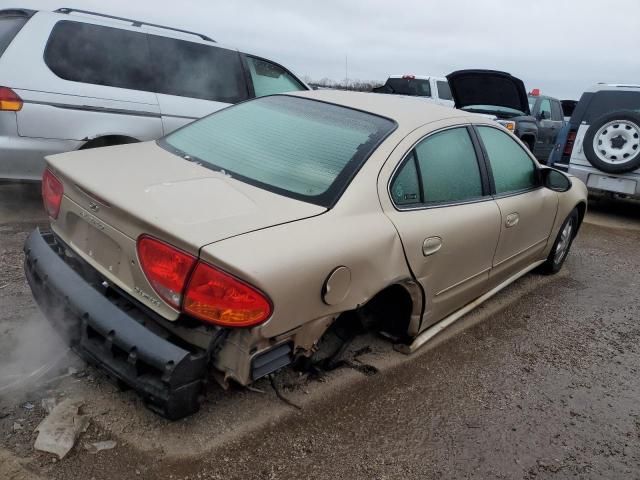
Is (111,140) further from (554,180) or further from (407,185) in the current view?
(554,180)

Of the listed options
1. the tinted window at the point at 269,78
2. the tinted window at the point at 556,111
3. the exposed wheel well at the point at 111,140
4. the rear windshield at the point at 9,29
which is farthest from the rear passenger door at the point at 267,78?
the tinted window at the point at 556,111

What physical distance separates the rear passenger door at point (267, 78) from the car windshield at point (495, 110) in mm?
4121

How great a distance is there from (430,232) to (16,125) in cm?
313

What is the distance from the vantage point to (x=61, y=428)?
78.1 inches

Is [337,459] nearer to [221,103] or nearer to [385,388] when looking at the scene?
[385,388]

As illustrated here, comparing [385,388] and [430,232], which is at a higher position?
[430,232]

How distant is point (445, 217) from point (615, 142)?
4493mm

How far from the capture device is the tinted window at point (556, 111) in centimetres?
1189

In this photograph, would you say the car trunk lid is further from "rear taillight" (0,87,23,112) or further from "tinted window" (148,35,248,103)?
"tinted window" (148,35,248,103)

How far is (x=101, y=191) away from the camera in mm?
2043

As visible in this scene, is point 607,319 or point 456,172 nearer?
point 456,172

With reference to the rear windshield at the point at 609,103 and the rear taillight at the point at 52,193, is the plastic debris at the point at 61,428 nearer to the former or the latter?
the rear taillight at the point at 52,193

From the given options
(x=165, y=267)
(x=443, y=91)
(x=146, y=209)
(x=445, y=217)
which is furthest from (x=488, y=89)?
(x=165, y=267)

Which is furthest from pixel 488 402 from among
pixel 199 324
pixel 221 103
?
pixel 221 103
